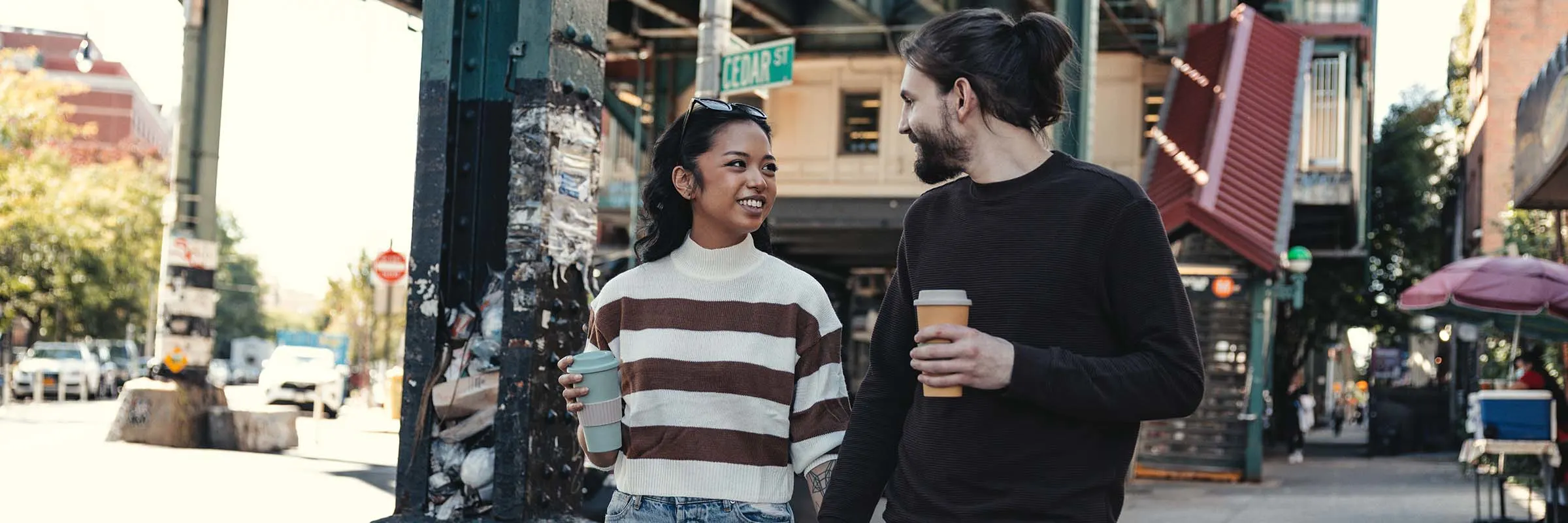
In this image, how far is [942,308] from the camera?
2.40 m

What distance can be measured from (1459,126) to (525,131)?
146ft

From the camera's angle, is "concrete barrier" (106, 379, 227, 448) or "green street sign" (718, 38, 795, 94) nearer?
"green street sign" (718, 38, 795, 94)

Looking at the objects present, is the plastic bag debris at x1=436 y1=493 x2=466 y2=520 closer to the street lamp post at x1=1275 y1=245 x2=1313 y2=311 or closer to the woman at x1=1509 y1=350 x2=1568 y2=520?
the woman at x1=1509 y1=350 x2=1568 y2=520

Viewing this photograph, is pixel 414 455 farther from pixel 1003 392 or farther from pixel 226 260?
pixel 226 260

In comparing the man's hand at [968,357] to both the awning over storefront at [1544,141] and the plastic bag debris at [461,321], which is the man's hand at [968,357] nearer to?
the plastic bag debris at [461,321]

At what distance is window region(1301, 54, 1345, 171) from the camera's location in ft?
76.0

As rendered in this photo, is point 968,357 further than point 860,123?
No

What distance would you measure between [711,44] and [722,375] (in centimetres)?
790

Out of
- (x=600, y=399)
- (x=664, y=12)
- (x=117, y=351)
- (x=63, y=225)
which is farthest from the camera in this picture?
(x=117, y=351)

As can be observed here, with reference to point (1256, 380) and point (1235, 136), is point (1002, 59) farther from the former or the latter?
point (1235, 136)

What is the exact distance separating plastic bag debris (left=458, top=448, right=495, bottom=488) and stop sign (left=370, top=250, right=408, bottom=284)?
19.8m

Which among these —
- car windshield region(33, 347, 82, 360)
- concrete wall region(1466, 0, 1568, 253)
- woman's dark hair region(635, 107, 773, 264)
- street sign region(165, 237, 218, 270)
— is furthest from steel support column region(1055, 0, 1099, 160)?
car windshield region(33, 347, 82, 360)

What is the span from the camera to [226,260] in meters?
97.4

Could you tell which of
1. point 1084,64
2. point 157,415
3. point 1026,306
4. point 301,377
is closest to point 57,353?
point 301,377
